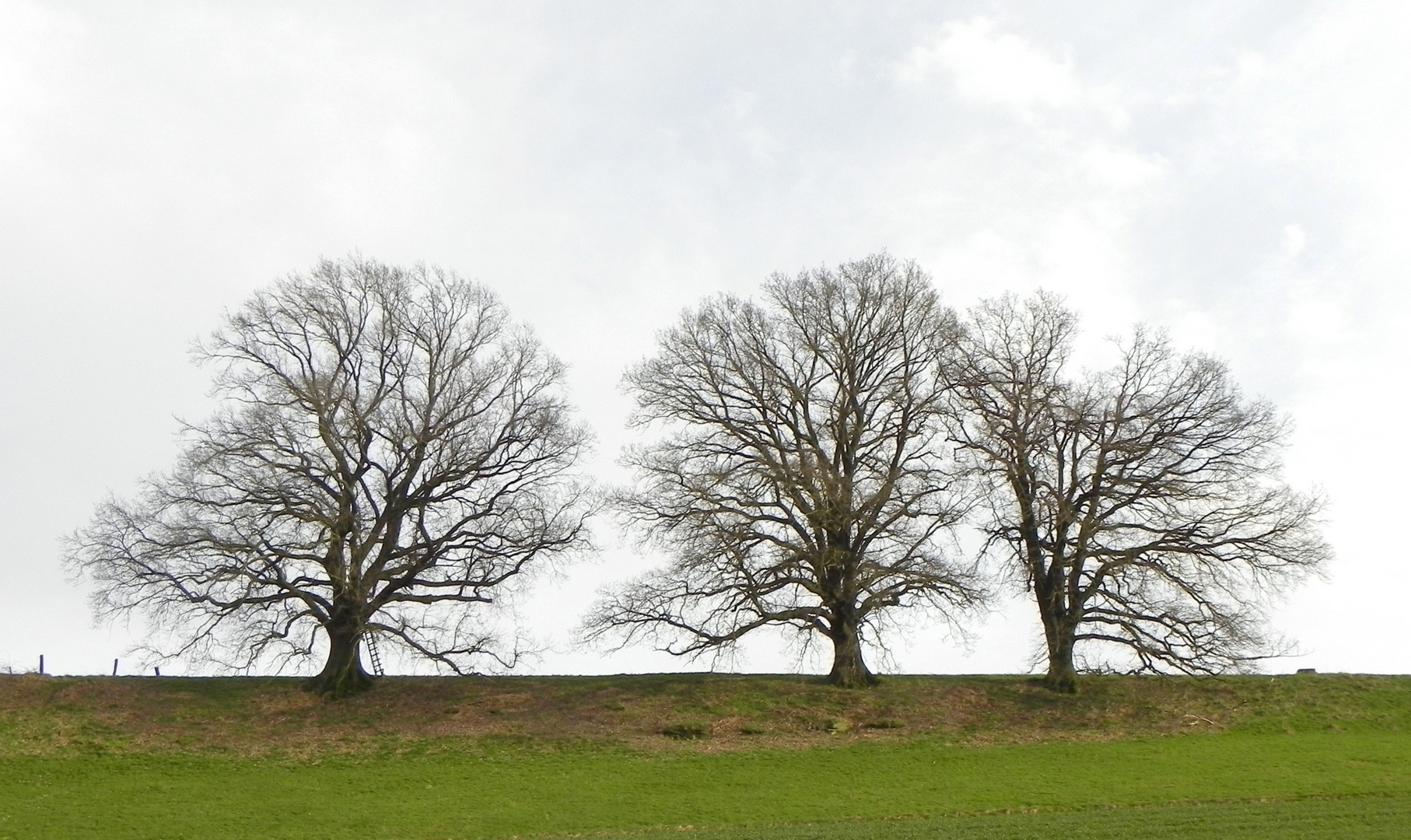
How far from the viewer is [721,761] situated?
95.0 ft

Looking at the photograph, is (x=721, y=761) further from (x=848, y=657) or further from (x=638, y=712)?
(x=848, y=657)

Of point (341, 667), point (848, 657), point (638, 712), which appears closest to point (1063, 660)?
point (848, 657)

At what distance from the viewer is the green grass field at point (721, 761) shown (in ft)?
74.7

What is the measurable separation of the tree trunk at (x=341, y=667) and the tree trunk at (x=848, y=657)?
1454cm

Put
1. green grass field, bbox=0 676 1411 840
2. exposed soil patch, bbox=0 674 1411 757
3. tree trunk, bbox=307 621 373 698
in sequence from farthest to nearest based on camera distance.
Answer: tree trunk, bbox=307 621 373 698, exposed soil patch, bbox=0 674 1411 757, green grass field, bbox=0 676 1411 840

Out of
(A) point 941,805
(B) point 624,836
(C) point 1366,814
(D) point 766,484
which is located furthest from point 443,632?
(C) point 1366,814

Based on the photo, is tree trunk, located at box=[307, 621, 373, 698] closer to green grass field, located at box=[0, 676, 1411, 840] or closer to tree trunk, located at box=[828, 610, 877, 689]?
green grass field, located at box=[0, 676, 1411, 840]

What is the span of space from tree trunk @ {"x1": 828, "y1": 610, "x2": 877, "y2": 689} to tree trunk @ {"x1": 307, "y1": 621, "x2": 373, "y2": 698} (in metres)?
14.5

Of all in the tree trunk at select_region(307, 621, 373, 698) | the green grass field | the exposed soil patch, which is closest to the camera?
the green grass field

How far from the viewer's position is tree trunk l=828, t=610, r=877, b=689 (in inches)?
1388

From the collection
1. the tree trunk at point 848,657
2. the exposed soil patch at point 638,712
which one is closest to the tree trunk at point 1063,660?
the exposed soil patch at point 638,712

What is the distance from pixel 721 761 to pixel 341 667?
1280 centimetres

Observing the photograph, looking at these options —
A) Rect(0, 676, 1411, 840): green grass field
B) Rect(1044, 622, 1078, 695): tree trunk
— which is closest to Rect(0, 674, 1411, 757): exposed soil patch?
Rect(0, 676, 1411, 840): green grass field

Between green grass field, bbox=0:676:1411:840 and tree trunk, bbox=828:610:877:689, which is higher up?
tree trunk, bbox=828:610:877:689
